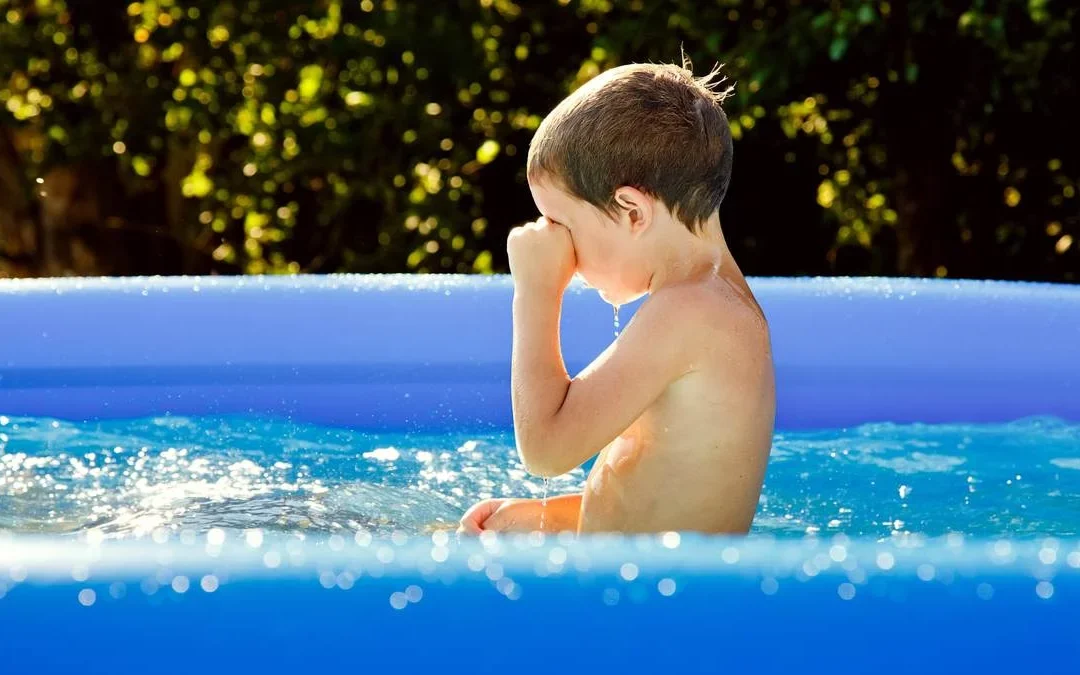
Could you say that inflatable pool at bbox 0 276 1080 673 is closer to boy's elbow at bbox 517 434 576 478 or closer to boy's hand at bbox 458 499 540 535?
boy's hand at bbox 458 499 540 535

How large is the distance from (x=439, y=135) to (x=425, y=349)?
105 inches

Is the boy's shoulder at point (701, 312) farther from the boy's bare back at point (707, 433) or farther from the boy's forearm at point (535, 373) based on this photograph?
the boy's forearm at point (535, 373)

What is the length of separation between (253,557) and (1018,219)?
4998 mm

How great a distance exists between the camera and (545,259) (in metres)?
2.26

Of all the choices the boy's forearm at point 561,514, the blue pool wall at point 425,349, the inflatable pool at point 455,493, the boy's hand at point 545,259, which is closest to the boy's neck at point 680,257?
the boy's hand at point 545,259

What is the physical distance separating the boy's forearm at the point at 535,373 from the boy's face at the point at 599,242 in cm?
7

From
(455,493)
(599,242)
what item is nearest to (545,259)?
(599,242)

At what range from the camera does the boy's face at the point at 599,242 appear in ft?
7.27

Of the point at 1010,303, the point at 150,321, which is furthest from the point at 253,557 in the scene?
the point at 1010,303

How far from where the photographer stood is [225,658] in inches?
62.9

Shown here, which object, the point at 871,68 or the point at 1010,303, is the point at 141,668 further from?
the point at 871,68

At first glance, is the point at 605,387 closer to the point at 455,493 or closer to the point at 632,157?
the point at 632,157

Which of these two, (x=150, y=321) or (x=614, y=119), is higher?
(x=614, y=119)

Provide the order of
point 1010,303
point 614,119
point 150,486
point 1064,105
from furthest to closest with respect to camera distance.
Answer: point 1064,105, point 1010,303, point 150,486, point 614,119
